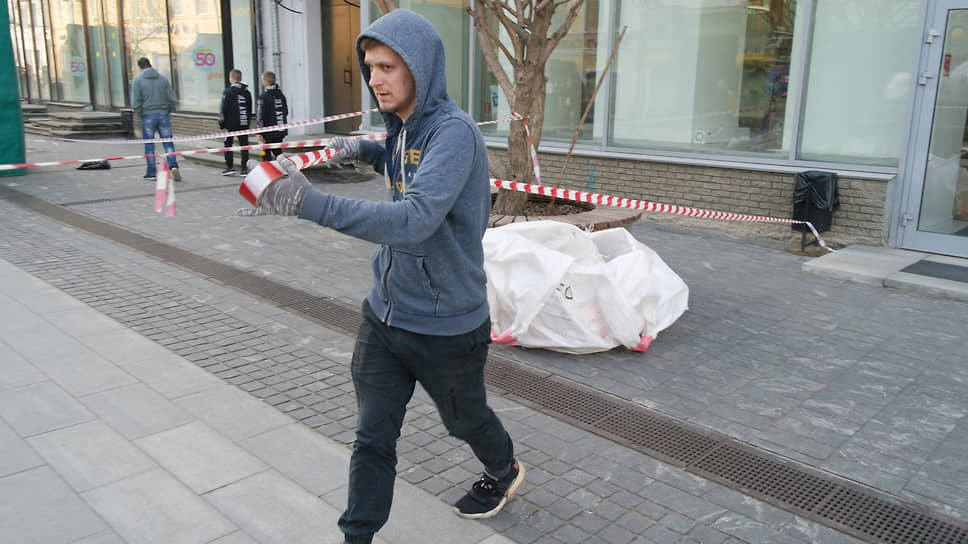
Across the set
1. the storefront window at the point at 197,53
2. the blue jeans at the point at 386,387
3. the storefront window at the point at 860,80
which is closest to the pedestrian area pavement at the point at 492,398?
the blue jeans at the point at 386,387

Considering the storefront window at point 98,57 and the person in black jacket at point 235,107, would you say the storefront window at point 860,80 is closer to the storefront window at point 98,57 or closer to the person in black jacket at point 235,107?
the person in black jacket at point 235,107

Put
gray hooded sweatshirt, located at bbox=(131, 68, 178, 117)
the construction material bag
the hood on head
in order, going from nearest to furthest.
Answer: the hood on head
the construction material bag
gray hooded sweatshirt, located at bbox=(131, 68, 178, 117)

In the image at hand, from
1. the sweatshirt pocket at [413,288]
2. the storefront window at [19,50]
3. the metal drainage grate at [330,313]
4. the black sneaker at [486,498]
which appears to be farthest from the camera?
the storefront window at [19,50]

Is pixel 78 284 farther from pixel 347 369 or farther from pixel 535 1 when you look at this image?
pixel 535 1

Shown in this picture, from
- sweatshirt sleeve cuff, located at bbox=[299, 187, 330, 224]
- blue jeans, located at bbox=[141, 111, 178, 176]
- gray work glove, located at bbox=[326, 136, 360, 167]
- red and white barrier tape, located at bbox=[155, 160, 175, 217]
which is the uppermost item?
gray work glove, located at bbox=[326, 136, 360, 167]

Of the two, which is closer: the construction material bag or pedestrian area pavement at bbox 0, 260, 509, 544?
pedestrian area pavement at bbox 0, 260, 509, 544

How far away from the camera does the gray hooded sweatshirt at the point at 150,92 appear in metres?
12.6

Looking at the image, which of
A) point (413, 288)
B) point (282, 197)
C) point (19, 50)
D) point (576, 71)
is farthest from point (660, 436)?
point (19, 50)

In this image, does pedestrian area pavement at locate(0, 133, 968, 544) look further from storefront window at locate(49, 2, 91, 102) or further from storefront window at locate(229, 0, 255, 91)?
storefront window at locate(49, 2, 91, 102)

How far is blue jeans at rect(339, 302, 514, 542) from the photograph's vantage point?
267 centimetres

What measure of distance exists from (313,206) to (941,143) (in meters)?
7.95

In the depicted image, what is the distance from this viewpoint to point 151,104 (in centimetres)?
1279

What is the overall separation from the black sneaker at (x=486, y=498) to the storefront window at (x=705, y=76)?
732 cm

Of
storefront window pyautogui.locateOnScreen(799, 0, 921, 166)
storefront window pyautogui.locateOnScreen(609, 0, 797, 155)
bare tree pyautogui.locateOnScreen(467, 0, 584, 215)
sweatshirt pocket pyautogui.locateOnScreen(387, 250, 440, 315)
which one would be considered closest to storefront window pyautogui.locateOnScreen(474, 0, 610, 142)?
storefront window pyautogui.locateOnScreen(609, 0, 797, 155)
